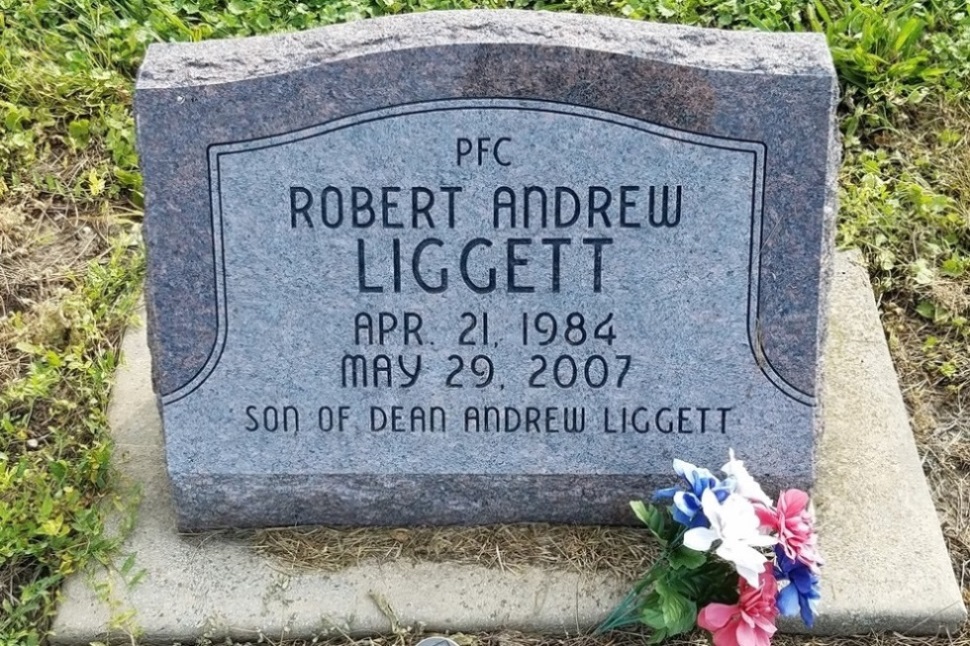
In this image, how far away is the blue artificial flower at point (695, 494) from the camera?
8.33ft

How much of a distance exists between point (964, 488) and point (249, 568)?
1798 millimetres

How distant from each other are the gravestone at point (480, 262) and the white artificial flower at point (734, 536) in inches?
12.8

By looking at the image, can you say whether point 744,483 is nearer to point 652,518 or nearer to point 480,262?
point 652,518

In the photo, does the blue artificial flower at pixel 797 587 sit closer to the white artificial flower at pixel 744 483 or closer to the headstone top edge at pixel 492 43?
the white artificial flower at pixel 744 483

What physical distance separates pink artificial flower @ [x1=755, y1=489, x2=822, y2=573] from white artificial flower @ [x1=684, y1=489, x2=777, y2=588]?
0.18 feet

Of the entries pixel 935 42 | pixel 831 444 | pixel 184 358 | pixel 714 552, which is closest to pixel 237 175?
pixel 184 358

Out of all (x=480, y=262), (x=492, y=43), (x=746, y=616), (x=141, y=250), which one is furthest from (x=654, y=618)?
(x=141, y=250)

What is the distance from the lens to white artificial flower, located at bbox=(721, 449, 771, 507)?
8.46ft

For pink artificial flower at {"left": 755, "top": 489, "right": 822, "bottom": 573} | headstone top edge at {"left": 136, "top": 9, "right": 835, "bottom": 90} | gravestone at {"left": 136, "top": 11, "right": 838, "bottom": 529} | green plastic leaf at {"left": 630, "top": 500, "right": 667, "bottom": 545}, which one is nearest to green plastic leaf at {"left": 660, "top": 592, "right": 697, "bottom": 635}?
green plastic leaf at {"left": 630, "top": 500, "right": 667, "bottom": 545}

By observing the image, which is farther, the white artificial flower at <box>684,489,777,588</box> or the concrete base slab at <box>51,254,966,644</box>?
the concrete base slab at <box>51,254,966,644</box>

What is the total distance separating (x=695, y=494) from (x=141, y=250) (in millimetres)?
2057

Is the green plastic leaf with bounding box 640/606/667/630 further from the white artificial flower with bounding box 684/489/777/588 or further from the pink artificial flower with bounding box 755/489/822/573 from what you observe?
the pink artificial flower with bounding box 755/489/822/573

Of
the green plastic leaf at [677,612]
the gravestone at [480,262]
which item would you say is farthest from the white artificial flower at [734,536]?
the gravestone at [480,262]

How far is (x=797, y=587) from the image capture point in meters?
2.56
